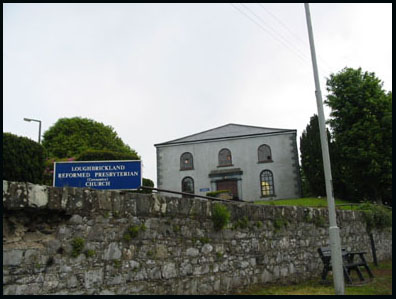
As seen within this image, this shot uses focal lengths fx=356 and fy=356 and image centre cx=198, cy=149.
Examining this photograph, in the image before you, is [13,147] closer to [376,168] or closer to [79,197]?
[79,197]

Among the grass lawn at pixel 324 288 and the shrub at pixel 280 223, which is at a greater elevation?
the shrub at pixel 280 223

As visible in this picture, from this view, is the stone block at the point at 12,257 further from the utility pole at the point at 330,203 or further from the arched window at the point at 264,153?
the arched window at the point at 264,153

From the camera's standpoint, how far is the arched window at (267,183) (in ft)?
113

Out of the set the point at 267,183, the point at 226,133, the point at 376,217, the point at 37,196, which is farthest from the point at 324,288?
the point at 226,133

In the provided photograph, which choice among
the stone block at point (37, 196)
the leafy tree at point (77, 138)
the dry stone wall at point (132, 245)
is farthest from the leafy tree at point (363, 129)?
the stone block at point (37, 196)

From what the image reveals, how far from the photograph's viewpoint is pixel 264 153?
35.0 metres

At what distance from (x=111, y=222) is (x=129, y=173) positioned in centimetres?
141

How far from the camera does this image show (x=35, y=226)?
464cm

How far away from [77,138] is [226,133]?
16.5 m

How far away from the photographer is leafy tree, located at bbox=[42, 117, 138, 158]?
3844 centimetres

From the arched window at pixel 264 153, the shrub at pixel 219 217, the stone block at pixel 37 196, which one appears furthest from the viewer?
the arched window at pixel 264 153

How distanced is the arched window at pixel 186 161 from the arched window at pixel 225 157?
9.79 feet

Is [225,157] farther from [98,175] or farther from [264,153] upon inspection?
[98,175]

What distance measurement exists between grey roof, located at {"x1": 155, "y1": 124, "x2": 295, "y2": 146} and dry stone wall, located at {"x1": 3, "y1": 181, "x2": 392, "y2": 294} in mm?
26842
